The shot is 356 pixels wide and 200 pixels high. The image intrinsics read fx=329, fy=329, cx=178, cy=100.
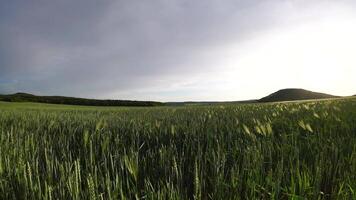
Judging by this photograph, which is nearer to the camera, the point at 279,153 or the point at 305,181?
the point at 305,181

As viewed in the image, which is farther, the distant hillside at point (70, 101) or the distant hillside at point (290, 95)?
the distant hillside at point (290, 95)

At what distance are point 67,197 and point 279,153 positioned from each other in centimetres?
155

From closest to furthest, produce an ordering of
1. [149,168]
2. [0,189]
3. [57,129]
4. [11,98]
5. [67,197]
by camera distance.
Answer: [67,197], [0,189], [149,168], [57,129], [11,98]

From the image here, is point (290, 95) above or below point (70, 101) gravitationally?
above

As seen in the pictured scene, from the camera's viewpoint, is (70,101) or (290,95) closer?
(70,101)

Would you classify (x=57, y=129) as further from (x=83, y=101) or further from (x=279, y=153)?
(x=83, y=101)

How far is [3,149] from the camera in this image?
294cm

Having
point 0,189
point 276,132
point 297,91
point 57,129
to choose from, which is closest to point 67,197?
point 0,189

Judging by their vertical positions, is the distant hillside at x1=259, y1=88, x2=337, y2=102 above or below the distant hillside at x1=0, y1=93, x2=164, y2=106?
above

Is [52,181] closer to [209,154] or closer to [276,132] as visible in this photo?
[209,154]

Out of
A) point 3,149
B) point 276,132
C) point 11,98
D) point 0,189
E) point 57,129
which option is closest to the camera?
point 0,189

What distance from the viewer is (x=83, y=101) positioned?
155 feet

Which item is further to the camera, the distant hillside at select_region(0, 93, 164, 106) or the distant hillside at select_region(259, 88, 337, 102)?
the distant hillside at select_region(259, 88, 337, 102)

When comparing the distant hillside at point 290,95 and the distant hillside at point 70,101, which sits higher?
the distant hillside at point 290,95
